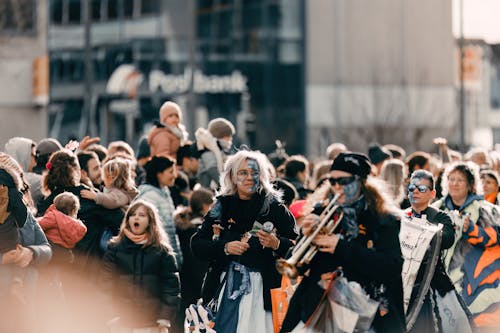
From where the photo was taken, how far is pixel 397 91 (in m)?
67.9

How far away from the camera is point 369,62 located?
228 feet

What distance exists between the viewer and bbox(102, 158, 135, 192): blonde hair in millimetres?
13375

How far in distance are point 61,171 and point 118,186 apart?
0.66 meters

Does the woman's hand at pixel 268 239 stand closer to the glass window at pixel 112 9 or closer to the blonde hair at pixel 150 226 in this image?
the blonde hair at pixel 150 226

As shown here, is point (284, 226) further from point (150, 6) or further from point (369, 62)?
point (369, 62)

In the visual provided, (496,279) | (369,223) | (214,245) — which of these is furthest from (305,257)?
(496,279)

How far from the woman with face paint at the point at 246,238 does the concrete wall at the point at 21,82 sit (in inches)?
1219

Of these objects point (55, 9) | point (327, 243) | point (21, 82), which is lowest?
point (327, 243)

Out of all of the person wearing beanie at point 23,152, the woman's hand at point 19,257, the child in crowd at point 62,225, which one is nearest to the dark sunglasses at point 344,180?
the woman's hand at point 19,257

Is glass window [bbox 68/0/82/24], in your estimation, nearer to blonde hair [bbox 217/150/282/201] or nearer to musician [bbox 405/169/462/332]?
musician [bbox 405/169/462/332]

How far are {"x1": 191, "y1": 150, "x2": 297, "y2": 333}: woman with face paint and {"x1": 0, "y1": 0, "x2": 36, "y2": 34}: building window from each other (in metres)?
31.3

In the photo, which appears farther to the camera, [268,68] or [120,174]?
[268,68]

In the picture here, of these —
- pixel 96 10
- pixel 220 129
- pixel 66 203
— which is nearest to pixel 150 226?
pixel 66 203

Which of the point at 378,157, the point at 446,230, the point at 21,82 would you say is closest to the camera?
the point at 446,230
